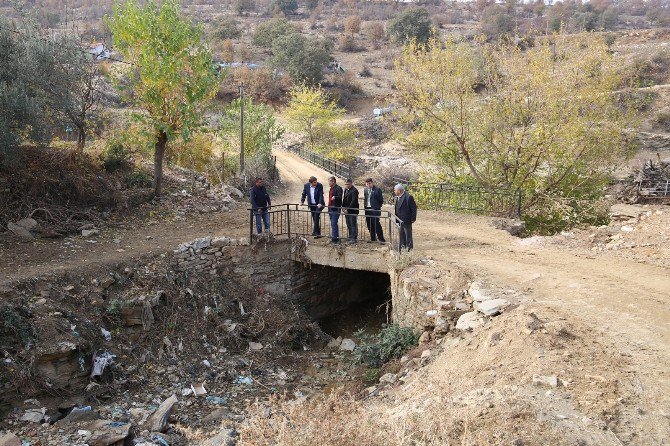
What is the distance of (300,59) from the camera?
51.9 m

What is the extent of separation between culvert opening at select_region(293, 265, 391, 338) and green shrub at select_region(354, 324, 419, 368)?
2446mm

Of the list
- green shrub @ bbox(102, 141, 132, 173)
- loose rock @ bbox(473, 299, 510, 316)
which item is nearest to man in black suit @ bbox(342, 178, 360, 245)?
loose rock @ bbox(473, 299, 510, 316)

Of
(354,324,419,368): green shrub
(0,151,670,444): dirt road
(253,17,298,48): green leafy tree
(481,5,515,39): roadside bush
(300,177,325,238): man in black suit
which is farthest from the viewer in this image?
(481,5,515,39): roadside bush

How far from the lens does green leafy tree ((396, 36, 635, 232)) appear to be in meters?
15.8

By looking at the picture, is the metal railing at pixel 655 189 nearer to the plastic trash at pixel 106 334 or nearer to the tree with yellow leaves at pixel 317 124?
the tree with yellow leaves at pixel 317 124

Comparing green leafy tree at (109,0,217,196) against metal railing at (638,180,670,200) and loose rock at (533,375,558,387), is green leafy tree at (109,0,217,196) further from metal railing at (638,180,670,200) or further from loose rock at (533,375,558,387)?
metal railing at (638,180,670,200)

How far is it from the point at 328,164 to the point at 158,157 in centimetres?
1551

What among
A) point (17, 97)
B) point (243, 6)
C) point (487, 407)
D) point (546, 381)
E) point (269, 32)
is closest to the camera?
point (487, 407)

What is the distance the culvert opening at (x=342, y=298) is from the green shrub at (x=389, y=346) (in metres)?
2.45

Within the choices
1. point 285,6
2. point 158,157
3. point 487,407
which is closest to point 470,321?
point 487,407

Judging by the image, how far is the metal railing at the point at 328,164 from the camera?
28.5 m

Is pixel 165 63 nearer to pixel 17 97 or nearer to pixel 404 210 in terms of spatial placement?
pixel 17 97

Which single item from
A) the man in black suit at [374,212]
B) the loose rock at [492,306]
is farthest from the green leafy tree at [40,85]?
the loose rock at [492,306]

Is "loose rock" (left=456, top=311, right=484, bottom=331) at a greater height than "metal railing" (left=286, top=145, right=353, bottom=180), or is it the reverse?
"metal railing" (left=286, top=145, right=353, bottom=180)
